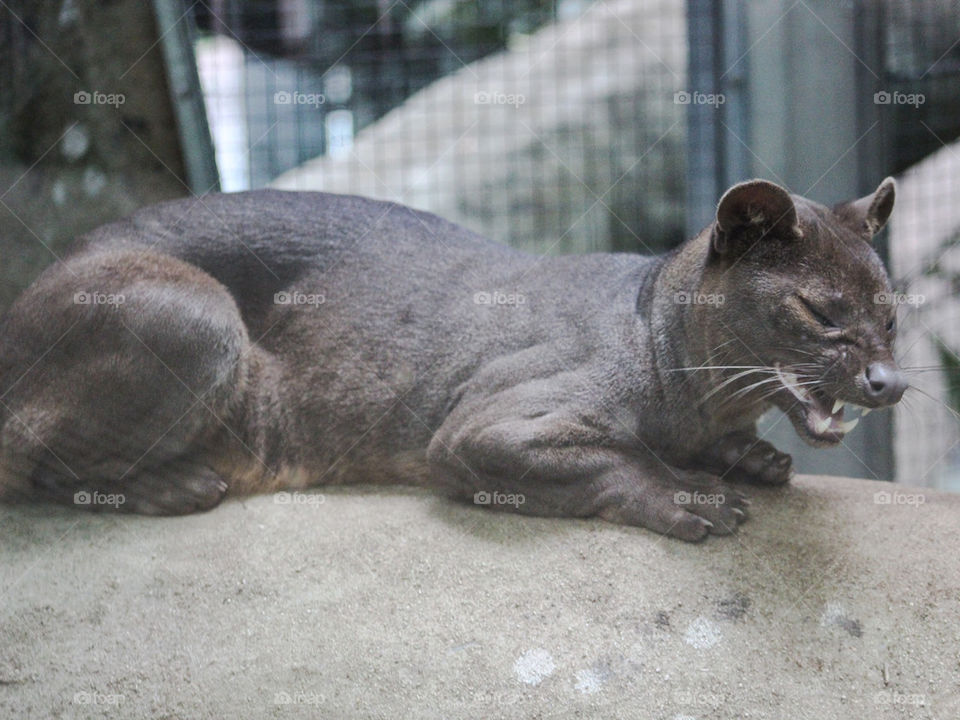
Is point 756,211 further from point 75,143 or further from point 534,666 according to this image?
point 75,143

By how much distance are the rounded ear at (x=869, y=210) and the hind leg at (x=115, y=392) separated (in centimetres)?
241

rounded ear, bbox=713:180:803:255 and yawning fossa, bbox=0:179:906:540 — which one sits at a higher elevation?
rounded ear, bbox=713:180:803:255

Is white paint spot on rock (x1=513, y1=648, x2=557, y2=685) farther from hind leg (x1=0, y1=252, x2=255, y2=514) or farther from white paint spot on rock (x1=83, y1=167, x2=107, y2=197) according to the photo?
white paint spot on rock (x1=83, y1=167, x2=107, y2=197)

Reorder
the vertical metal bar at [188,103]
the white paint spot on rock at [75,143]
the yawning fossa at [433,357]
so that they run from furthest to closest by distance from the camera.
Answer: the vertical metal bar at [188,103], the white paint spot on rock at [75,143], the yawning fossa at [433,357]

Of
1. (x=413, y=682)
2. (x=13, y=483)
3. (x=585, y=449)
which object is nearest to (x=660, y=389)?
(x=585, y=449)

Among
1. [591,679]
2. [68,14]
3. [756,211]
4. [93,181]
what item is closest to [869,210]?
[756,211]

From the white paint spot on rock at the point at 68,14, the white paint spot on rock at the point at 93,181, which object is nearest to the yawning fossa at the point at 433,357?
the white paint spot on rock at the point at 93,181

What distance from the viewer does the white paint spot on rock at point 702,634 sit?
116 inches

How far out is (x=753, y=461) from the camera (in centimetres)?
371

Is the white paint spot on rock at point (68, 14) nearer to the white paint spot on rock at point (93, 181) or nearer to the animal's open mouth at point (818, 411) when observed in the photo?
the white paint spot on rock at point (93, 181)

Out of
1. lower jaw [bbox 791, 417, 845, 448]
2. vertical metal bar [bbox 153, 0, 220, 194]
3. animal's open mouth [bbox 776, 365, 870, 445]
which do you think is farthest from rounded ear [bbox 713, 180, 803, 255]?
vertical metal bar [bbox 153, 0, 220, 194]

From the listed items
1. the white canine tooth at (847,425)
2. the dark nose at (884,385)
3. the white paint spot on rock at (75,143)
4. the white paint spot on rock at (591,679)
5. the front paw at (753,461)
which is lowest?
the white paint spot on rock at (591,679)

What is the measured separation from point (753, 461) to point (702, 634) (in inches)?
36.4

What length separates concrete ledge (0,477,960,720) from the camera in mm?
2816
